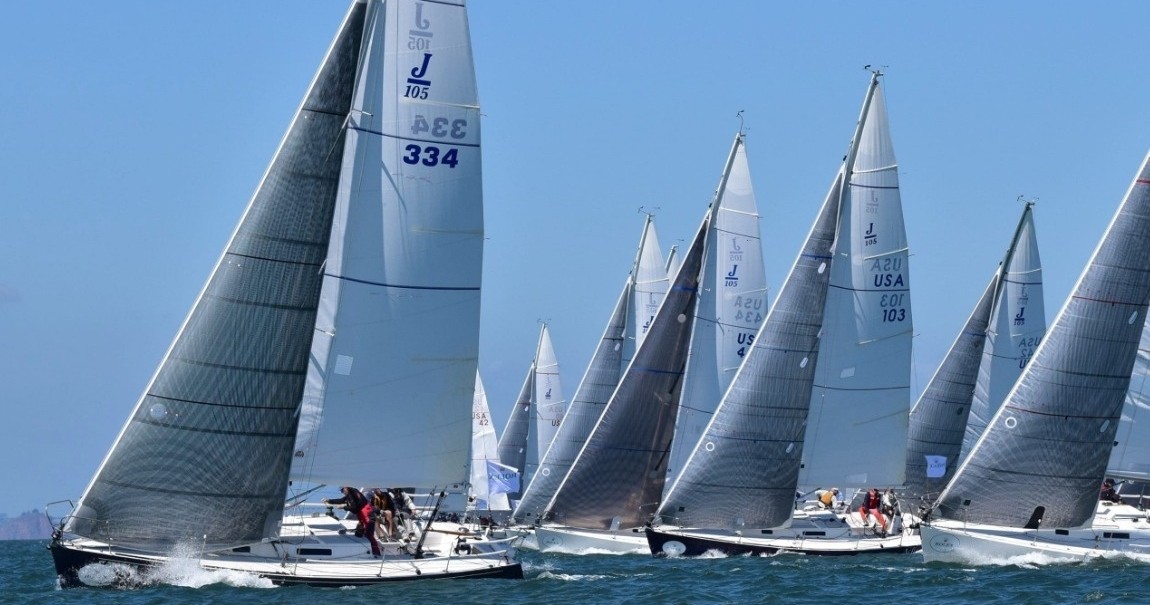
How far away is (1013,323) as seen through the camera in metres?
42.1

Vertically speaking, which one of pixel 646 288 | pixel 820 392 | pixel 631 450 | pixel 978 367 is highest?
pixel 646 288

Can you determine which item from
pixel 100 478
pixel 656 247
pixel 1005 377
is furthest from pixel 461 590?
pixel 656 247

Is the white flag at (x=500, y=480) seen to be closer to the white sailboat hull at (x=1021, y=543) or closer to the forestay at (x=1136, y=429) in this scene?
the white sailboat hull at (x=1021, y=543)

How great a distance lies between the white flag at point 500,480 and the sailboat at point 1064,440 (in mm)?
19354

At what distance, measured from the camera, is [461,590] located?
2455cm

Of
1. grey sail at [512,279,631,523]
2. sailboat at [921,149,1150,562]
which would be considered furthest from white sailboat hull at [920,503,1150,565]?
grey sail at [512,279,631,523]

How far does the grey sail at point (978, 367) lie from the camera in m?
41.5

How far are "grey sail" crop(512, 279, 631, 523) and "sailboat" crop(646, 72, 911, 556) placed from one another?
7.08 metres

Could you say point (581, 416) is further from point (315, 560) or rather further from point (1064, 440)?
point (315, 560)

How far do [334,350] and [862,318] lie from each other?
44.3 ft

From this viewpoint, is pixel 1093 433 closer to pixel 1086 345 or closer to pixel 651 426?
pixel 1086 345

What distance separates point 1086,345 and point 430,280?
11097 millimetres

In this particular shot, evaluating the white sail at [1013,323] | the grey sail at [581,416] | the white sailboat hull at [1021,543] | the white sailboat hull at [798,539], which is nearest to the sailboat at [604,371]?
the grey sail at [581,416]

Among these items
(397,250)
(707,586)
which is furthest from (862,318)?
(397,250)
